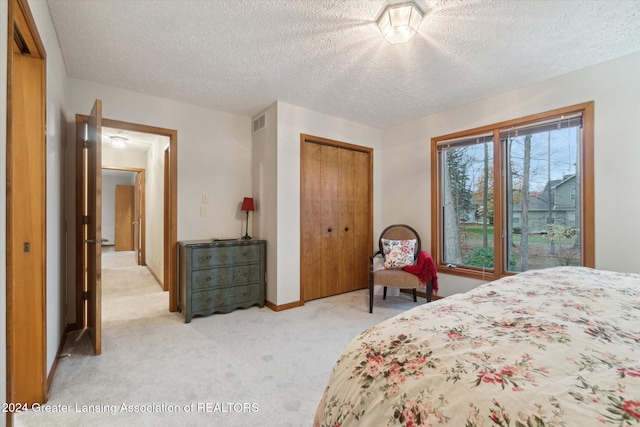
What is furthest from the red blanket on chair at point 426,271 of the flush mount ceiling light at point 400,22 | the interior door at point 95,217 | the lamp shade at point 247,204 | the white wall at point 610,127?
the interior door at point 95,217

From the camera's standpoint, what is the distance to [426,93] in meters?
3.03

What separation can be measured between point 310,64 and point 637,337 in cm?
254

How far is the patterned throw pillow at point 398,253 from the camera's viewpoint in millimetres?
3404

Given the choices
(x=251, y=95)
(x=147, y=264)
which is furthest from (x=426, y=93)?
(x=147, y=264)

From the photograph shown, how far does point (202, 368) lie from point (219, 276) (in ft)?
3.79

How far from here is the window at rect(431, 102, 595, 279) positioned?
2.64 metres

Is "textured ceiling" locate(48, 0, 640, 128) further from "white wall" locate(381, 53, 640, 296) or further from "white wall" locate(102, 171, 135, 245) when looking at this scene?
"white wall" locate(102, 171, 135, 245)

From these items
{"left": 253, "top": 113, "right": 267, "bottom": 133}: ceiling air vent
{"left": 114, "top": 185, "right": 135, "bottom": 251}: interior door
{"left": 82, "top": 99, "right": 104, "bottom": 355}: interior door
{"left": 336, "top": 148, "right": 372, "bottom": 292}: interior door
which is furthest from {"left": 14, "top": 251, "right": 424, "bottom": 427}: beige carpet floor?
{"left": 114, "top": 185, "right": 135, "bottom": 251}: interior door

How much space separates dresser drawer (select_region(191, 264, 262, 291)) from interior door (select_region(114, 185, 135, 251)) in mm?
7046

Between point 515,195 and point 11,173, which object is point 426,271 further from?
point 11,173

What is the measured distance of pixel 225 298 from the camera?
121 inches

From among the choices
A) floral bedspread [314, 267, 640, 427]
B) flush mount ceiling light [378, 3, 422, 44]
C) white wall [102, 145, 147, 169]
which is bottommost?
floral bedspread [314, 267, 640, 427]

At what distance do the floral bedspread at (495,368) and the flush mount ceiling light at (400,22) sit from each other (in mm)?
1735

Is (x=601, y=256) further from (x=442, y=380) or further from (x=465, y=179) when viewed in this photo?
(x=442, y=380)
